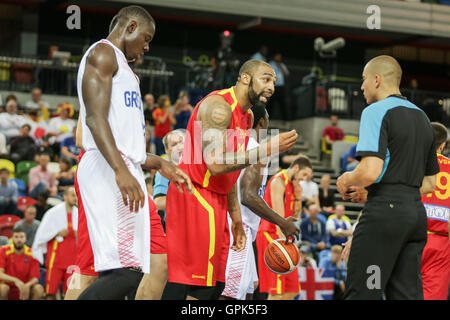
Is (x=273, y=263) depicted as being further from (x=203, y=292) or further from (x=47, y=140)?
(x=47, y=140)

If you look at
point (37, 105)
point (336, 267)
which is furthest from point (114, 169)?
point (37, 105)

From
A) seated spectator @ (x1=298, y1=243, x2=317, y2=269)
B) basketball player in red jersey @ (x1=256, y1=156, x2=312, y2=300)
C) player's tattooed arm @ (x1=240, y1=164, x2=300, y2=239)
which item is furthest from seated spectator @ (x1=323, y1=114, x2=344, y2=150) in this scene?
player's tattooed arm @ (x1=240, y1=164, x2=300, y2=239)

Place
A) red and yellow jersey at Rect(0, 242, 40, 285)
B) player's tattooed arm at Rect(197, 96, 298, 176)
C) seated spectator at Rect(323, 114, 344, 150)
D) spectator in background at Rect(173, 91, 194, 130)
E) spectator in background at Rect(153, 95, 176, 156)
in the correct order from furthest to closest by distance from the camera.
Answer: seated spectator at Rect(323, 114, 344, 150), spectator in background at Rect(173, 91, 194, 130), spectator in background at Rect(153, 95, 176, 156), red and yellow jersey at Rect(0, 242, 40, 285), player's tattooed arm at Rect(197, 96, 298, 176)

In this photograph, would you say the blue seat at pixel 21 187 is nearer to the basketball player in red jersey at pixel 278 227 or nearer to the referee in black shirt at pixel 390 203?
the basketball player in red jersey at pixel 278 227

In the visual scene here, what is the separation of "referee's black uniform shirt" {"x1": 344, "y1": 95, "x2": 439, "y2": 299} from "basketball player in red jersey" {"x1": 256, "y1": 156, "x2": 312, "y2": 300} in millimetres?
3045

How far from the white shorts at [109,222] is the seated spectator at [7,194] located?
7241mm

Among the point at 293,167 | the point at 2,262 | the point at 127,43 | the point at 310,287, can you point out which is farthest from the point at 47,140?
the point at 127,43

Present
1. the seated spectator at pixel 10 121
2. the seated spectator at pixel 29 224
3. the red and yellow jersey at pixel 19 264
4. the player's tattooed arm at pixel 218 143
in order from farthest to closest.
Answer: the seated spectator at pixel 10 121 < the seated spectator at pixel 29 224 < the red and yellow jersey at pixel 19 264 < the player's tattooed arm at pixel 218 143

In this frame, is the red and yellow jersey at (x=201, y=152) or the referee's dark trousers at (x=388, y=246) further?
the red and yellow jersey at (x=201, y=152)

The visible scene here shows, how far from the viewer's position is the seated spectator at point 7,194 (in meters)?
10.3

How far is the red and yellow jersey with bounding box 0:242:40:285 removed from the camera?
8672mm

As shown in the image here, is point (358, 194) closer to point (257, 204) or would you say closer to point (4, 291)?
point (257, 204)

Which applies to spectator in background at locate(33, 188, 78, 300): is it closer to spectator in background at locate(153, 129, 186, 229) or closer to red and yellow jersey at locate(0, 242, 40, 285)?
red and yellow jersey at locate(0, 242, 40, 285)

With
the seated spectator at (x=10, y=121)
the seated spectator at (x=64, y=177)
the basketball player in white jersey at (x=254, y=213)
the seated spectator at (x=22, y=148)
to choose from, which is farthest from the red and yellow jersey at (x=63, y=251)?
the seated spectator at (x=10, y=121)
